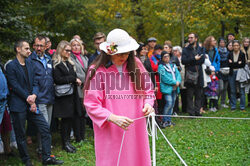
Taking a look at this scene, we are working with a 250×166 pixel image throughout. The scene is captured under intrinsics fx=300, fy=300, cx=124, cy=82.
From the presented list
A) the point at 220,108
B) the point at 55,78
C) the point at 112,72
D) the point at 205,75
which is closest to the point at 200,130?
the point at 205,75

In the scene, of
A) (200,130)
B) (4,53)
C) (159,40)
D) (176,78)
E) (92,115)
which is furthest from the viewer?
(159,40)

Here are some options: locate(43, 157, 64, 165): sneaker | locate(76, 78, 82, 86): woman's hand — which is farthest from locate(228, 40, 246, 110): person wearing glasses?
locate(43, 157, 64, 165): sneaker

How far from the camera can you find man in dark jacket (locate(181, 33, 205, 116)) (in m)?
9.05

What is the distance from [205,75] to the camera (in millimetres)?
9555

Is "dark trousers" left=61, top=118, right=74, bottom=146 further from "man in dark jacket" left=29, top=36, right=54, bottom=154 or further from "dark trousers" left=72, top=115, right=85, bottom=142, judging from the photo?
"man in dark jacket" left=29, top=36, right=54, bottom=154

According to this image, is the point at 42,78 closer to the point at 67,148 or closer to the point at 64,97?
the point at 64,97

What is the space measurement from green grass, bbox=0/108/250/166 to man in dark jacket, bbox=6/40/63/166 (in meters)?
0.54

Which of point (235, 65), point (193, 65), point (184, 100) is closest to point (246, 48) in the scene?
point (235, 65)

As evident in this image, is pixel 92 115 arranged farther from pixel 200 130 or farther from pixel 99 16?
pixel 99 16

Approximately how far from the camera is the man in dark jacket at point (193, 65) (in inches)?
356

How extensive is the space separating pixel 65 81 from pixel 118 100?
10.7 ft

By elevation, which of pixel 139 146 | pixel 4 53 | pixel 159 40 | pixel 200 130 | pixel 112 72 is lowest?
pixel 200 130

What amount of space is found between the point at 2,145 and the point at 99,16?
41.0 feet

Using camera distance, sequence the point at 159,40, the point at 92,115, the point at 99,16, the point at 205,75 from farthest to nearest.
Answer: the point at 159,40 < the point at 99,16 < the point at 205,75 < the point at 92,115
